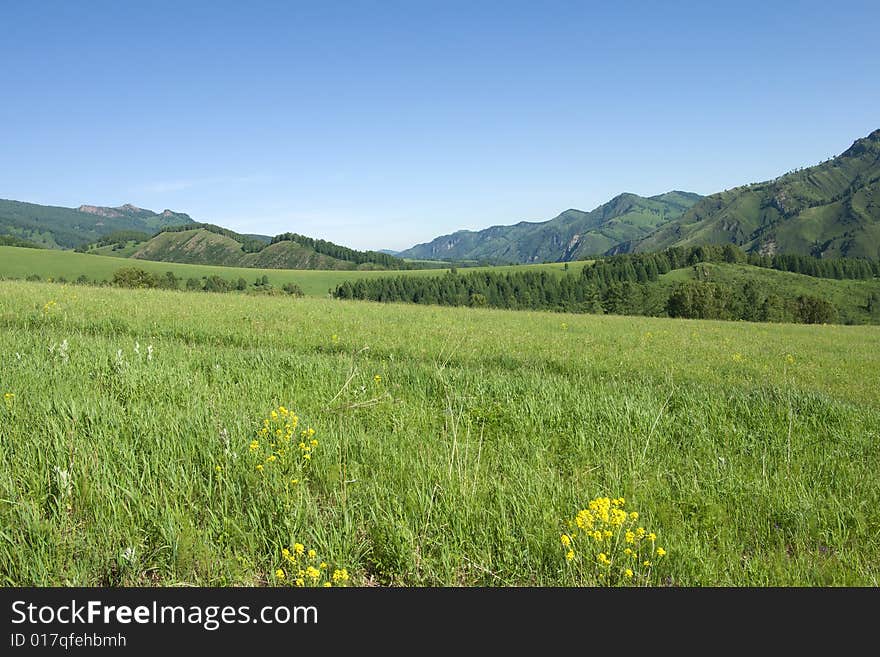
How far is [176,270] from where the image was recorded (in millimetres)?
156125

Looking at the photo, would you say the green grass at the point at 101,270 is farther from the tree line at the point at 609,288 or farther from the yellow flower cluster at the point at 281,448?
the yellow flower cluster at the point at 281,448

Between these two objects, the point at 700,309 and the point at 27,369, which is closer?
the point at 27,369

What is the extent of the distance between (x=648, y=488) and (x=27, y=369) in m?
7.60

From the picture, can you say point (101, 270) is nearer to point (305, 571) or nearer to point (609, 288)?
point (609, 288)

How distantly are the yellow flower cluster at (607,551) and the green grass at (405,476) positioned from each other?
0.21 feet

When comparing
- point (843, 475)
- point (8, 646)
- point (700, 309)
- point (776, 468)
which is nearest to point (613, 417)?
point (776, 468)

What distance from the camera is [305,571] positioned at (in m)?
2.79

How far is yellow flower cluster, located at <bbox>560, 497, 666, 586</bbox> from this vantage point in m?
2.81

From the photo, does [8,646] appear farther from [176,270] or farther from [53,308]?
[176,270]

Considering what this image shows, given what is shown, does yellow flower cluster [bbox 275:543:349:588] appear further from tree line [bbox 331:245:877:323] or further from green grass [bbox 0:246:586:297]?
tree line [bbox 331:245:877:323]

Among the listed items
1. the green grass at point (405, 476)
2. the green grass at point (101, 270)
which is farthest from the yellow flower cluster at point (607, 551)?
the green grass at point (101, 270)

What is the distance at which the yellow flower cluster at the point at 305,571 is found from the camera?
2642 mm

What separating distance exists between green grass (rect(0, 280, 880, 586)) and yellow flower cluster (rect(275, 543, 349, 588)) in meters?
0.10

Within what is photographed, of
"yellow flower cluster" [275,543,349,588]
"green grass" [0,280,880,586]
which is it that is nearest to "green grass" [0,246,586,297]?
"green grass" [0,280,880,586]
